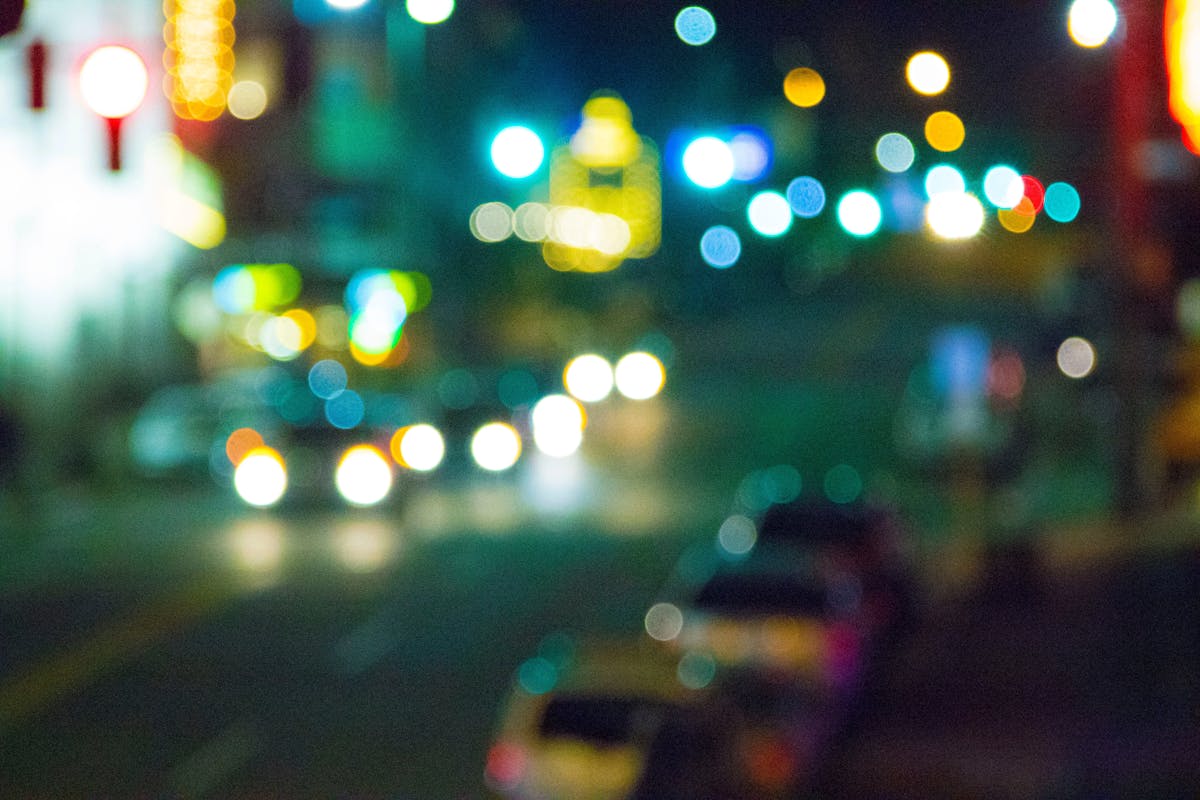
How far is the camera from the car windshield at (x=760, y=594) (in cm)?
1318

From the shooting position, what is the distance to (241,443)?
1089 inches

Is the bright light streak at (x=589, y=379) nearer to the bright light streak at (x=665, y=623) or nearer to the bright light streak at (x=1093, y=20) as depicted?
the bright light streak at (x=665, y=623)

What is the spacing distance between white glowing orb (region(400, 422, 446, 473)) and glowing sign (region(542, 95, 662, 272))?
33.0 ft

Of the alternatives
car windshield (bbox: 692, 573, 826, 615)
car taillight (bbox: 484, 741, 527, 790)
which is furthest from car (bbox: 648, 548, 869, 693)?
car taillight (bbox: 484, 741, 527, 790)

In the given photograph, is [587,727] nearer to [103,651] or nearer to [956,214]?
[956,214]

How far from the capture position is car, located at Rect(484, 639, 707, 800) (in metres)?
9.05

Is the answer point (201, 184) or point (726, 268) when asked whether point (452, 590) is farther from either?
point (201, 184)

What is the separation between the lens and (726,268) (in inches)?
679

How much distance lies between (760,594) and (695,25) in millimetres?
4392

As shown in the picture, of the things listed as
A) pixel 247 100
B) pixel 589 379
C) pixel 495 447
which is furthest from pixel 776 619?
pixel 589 379

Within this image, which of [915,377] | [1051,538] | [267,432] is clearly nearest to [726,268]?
[1051,538]

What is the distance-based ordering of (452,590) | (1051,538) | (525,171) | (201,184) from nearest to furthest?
→ (525,171)
(452,590)
(1051,538)
(201,184)

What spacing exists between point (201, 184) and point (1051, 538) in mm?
17802

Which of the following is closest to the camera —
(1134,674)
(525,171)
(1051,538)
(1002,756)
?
(525,171)
